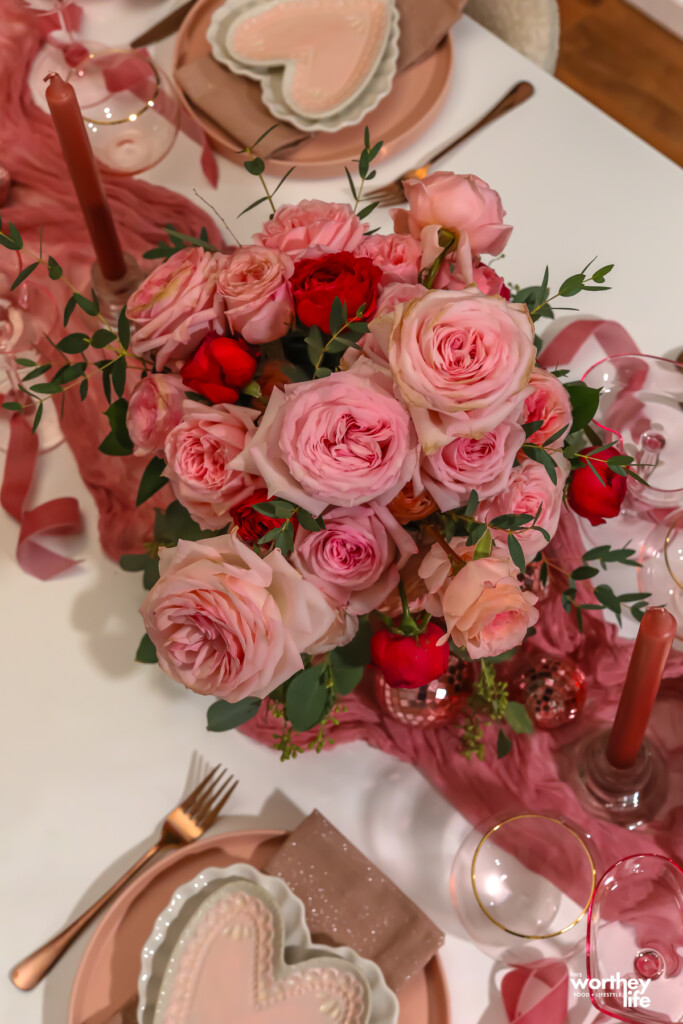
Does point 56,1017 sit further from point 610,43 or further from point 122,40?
point 610,43

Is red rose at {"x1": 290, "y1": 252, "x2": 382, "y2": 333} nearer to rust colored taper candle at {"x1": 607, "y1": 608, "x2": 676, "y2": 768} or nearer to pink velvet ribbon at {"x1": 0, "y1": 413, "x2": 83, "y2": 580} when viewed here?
rust colored taper candle at {"x1": 607, "y1": 608, "x2": 676, "y2": 768}

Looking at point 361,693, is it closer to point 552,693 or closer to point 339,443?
point 552,693

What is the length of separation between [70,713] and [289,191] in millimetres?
672

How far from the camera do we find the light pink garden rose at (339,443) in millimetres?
518

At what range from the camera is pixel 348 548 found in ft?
1.91

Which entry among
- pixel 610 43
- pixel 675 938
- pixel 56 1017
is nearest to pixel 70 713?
pixel 56 1017

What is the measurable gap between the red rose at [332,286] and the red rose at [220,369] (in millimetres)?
53

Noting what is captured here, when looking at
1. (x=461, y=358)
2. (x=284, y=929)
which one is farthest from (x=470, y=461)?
(x=284, y=929)

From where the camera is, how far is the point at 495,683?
820mm

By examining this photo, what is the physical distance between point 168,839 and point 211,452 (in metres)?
0.41

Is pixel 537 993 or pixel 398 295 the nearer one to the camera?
pixel 398 295

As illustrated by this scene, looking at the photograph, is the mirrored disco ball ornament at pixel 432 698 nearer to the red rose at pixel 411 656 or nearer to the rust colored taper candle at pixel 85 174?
the red rose at pixel 411 656

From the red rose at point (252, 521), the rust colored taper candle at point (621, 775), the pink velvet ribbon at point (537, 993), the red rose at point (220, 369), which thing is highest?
the red rose at point (220, 369)

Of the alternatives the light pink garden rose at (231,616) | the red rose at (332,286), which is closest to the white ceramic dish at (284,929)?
the light pink garden rose at (231,616)
